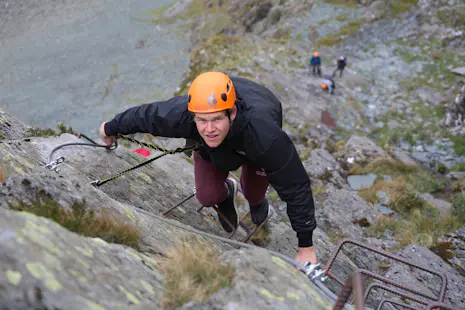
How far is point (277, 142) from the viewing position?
357 centimetres

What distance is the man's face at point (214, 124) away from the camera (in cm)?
360

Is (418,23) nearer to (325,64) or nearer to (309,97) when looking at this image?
(325,64)

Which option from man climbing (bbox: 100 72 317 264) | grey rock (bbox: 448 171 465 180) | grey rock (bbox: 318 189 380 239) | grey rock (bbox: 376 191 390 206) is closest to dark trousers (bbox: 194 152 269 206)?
man climbing (bbox: 100 72 317 264)

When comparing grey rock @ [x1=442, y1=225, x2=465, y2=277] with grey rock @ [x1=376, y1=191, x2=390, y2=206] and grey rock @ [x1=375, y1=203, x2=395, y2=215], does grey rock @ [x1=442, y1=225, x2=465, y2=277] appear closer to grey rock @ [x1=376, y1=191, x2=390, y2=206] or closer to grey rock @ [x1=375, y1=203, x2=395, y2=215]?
grey rock @ [x1=375, y1=203, x2=395, y2=215]

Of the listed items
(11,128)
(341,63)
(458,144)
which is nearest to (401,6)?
(341,63)

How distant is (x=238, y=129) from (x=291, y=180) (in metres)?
0.81

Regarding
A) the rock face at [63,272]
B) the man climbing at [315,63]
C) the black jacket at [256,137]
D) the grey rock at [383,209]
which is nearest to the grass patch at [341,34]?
the man climbing at [315,63]

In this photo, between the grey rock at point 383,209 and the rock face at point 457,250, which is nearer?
the rock face at point 457,250

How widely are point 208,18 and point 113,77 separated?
61.4ft

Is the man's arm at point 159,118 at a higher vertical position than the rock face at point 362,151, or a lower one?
higher

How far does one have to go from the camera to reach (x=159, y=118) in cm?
400

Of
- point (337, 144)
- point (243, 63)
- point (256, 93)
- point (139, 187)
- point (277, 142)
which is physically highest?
point (256, 93)

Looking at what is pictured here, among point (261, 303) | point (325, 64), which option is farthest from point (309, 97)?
point (261, 303)

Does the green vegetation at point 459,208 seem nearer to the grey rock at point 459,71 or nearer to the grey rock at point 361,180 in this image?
the grey rock at point 361,180
